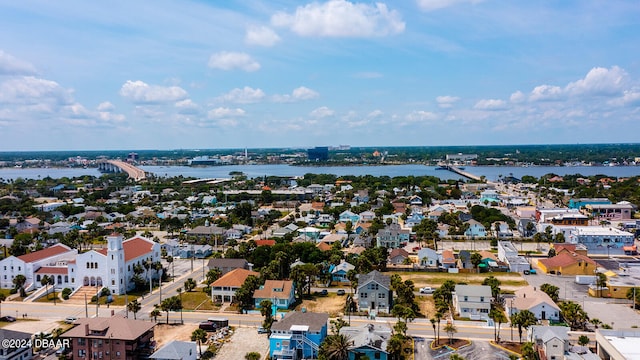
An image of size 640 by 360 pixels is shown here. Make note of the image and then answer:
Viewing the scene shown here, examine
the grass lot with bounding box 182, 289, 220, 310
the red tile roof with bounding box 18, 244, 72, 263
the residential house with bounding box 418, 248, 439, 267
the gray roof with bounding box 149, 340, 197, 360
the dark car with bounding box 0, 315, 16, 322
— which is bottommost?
the grass lot with bounding box 182, 289, 220, 310

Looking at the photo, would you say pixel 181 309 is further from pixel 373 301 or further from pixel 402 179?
pixel 402 179

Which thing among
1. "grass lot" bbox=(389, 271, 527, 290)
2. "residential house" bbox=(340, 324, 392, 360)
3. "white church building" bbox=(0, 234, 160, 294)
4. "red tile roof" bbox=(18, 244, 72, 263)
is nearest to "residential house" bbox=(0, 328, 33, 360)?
"white church building" bbox=(0, 234, 160, 294)

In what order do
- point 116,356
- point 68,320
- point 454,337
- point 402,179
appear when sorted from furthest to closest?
point 402,179
point 68,320
point 454,337
point 116,356

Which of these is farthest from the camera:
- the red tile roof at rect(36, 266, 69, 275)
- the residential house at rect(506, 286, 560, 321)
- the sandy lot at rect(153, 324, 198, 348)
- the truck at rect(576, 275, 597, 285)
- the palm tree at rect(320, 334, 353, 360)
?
the truck at rect(576, 275, 597, 285)

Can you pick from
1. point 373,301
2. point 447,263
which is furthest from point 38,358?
point 447,263

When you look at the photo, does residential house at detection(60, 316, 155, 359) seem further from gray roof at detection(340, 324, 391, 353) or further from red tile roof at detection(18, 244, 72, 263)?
red tile roof at detection(18, 244, 72, 263)

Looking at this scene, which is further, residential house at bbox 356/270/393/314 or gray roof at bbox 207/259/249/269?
gray roof at bbox 207/259/249/269

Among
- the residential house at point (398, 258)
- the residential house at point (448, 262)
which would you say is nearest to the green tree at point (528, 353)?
the residential house at point (448, 262)
